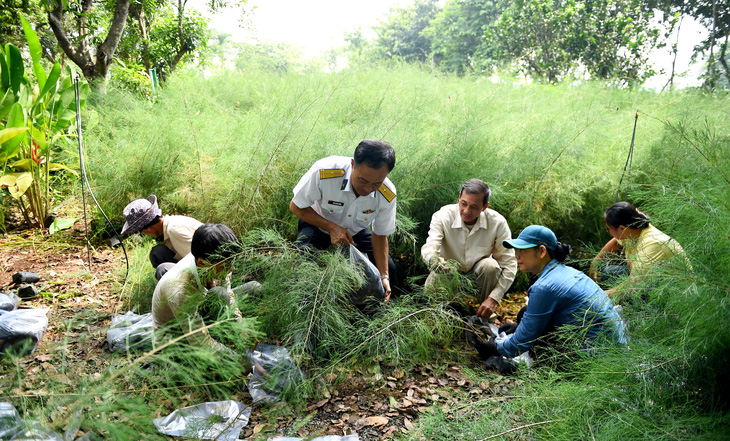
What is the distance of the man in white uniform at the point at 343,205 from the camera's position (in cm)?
266

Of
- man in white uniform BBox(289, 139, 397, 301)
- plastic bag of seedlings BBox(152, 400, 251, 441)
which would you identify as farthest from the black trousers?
plastic bag of seedlings BBox(152, 400, 251, 441)

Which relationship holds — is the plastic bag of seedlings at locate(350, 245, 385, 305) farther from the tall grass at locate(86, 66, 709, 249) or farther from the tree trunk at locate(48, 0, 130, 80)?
the tree trunk at locate(48, 0, 130, 80)

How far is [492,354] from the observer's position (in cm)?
267

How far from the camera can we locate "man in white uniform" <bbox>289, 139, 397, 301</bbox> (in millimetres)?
2656

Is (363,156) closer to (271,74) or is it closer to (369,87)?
(369,87)

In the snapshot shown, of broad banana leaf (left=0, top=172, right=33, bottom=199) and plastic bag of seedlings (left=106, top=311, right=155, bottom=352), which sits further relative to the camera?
broad banana leaf (left=0, top=172, right=33, bottom=199)

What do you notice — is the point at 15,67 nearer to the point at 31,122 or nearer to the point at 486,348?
the point at 31,122

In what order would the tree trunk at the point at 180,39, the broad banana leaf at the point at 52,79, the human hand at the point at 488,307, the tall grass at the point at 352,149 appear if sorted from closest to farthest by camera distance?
the human hand at the point at 488,307
the tall grass at the point at 352,149
the broad banana leaf at the point at 52,79
the tree trunk at the point at 180,39

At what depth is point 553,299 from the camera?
226 centimetres

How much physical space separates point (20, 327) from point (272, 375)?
1.43 metres

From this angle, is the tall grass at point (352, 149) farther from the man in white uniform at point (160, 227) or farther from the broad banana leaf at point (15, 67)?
the broad banana leaf at point (15, 67)

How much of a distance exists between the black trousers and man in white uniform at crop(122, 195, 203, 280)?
27.0 inches

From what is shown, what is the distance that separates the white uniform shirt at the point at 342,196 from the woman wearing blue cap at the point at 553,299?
764mm

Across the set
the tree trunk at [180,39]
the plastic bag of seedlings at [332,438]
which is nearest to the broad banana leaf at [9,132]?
the plastic bag of seedlings at [332,438]
